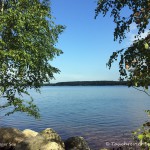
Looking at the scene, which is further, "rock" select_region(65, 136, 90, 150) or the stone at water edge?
"rock" select_region(65, 136, 90, 150)

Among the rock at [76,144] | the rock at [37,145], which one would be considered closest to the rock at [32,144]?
the rock at [37,145]

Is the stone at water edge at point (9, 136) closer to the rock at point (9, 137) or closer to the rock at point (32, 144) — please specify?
the rock at point (9, 137)

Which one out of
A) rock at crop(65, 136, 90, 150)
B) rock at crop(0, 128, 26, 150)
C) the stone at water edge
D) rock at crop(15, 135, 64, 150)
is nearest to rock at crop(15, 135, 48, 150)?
rock at crop(15, 135, 64, 150)

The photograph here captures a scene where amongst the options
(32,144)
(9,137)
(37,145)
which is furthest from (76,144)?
(32,144)

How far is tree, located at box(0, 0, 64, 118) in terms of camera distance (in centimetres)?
2372

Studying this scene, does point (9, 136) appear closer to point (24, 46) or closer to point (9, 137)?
point (9, 137)

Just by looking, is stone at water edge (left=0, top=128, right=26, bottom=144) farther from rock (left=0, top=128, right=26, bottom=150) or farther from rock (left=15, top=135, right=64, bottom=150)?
rock (left=15, top=135, right=64, bottom=150)

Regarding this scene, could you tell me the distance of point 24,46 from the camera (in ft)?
80.7

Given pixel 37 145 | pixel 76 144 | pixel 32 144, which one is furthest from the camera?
pixel 76 144

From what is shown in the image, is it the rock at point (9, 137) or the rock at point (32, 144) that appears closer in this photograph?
the rock at point (32, 144)

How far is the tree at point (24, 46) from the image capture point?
77.8ft

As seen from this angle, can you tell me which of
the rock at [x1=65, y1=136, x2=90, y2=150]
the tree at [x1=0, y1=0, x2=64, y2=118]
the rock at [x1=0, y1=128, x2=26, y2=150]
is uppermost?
the tree at [x1=0, y1=0, x2=64, y2=118]

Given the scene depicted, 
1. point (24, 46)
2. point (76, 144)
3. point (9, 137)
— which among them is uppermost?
point (24, 46)

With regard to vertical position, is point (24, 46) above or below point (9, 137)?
above
